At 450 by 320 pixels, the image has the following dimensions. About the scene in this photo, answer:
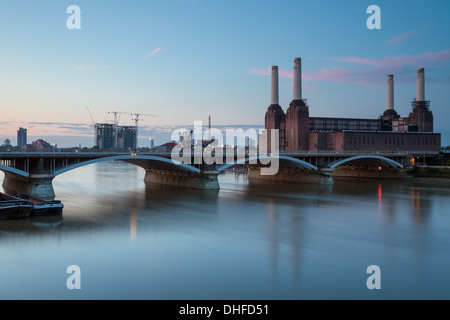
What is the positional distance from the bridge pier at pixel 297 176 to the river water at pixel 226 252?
24.6 metres

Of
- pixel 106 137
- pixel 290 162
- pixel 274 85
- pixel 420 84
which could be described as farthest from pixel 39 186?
pixel 106 137

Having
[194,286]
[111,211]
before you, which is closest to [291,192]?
[111,211]

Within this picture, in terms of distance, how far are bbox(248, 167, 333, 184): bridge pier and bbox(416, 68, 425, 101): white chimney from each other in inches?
1822

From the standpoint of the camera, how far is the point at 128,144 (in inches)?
6555

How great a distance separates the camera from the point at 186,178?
54.9 m

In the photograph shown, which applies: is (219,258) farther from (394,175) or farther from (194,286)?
(394,175)

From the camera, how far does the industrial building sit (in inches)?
3494

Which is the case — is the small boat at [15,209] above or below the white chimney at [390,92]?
below

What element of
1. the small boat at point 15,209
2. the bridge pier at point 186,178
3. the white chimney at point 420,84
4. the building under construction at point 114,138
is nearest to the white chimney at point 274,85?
the white chimney at point 420,84

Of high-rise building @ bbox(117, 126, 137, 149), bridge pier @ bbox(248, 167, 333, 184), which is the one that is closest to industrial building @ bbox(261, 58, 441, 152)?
bridge pier @ bbox(248, 167, 333, 184)

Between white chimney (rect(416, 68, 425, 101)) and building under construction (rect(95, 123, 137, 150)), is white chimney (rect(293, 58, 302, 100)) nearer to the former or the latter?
white chimney (rect(416, 68, 425, 101))

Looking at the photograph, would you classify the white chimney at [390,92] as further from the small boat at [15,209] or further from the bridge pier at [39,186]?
the small boat at [15,209]

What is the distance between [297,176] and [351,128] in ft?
136

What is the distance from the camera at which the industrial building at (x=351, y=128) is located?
8875 centimetres
